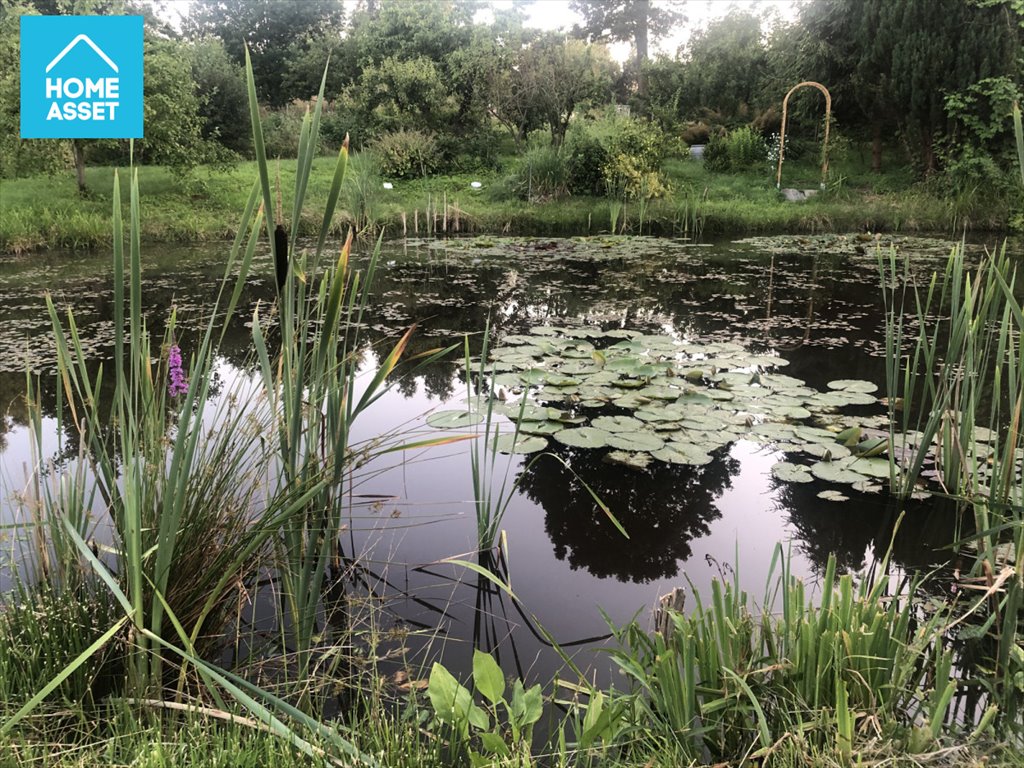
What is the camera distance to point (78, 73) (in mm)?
7199

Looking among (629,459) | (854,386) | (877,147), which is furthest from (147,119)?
(877,147)

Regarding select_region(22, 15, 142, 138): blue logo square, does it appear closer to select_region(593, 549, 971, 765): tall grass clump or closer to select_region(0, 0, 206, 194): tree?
select_region(0, 0, 206, 194): tree

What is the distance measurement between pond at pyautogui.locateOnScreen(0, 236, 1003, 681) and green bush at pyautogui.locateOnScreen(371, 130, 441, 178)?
21.8 ft

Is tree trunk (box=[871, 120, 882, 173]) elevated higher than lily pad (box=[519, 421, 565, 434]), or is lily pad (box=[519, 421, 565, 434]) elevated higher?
tree trunk (box=[871, 120, 882, 173])

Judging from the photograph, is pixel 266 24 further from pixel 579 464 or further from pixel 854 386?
pixel 579 464

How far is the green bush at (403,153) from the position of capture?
1296cm

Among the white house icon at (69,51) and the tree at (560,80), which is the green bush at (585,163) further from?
the white house icon at (69,51)

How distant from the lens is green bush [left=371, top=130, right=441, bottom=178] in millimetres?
12961

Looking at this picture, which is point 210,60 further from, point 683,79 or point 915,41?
point 915,41

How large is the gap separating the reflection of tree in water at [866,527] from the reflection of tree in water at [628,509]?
286mm

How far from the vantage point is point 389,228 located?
1001cm

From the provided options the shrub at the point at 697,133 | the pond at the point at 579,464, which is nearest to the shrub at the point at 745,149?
the shrub at the point at 697,133

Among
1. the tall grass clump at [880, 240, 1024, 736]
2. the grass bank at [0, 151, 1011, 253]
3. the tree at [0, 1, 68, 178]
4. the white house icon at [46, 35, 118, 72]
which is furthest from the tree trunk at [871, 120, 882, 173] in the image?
the tree at [0, 1, 68, 178]

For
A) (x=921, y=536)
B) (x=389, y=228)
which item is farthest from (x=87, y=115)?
(x=921, y=536)
